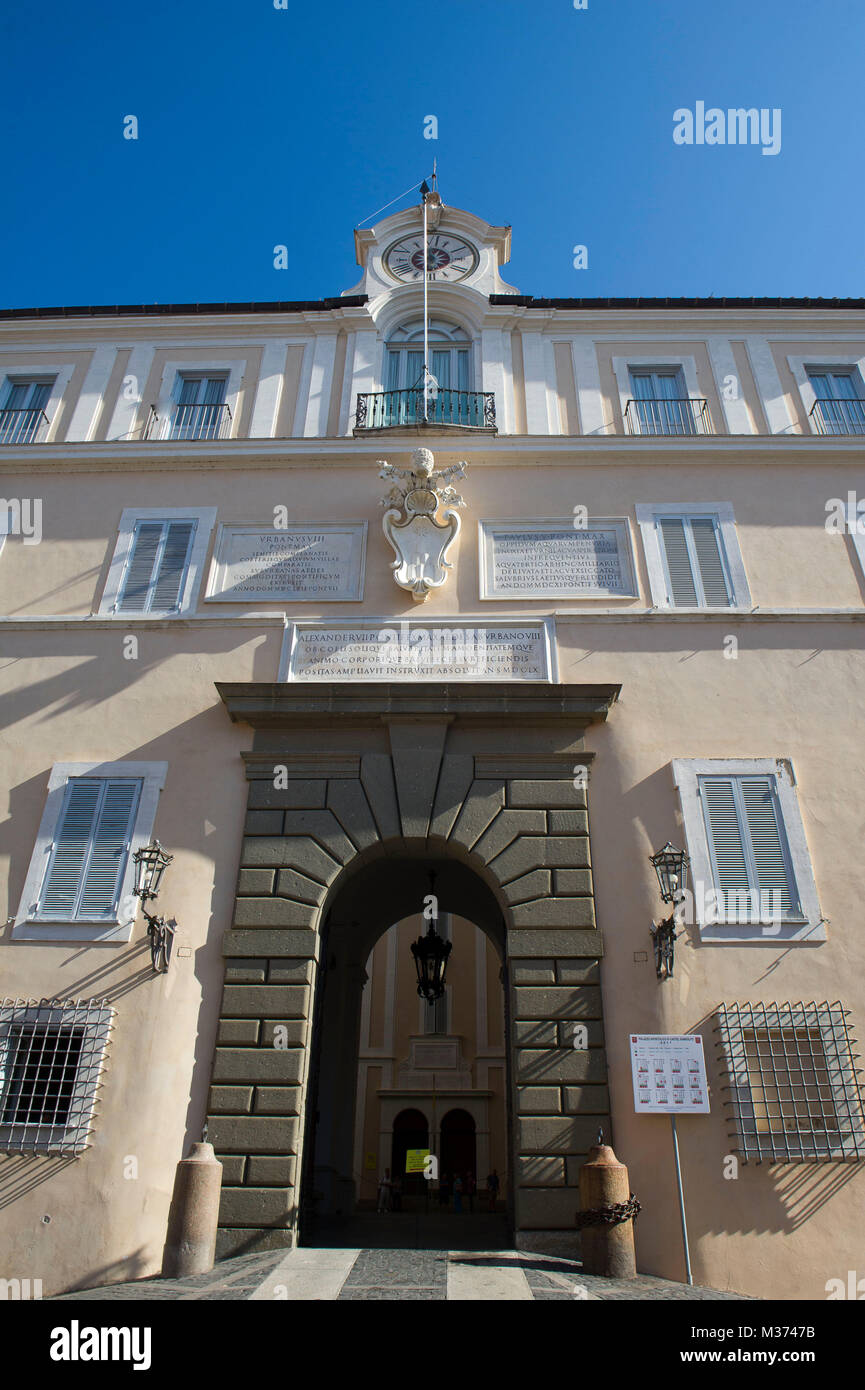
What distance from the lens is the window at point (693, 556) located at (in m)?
11.7

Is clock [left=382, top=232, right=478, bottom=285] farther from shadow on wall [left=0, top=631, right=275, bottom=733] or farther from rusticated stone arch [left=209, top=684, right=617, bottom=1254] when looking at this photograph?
rusticated stone arch [left=209, top=684, right=617, bottom=1254]

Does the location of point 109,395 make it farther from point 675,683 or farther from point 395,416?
point 675,683

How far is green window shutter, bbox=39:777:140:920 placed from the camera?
9945 millimetres

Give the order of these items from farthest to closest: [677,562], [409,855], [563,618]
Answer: [677,562] < [563,618] < [409,855]

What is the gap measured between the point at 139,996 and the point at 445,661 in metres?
4.99

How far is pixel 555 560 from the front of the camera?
12.0 meters

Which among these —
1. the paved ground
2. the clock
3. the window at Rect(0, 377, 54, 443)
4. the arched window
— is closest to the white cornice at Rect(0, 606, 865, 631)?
the window at Rect(0, 377, 54, 443)

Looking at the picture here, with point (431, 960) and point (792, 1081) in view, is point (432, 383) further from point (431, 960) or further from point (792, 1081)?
point (792, 1081)

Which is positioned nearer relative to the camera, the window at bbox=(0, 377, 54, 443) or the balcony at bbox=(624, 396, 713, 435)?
the balcony at bbox=(624, 396, 713, 435)

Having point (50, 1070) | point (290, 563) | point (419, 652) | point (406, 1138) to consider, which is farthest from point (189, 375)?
point (406, 1138)

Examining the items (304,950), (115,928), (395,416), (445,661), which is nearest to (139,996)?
(115,928)

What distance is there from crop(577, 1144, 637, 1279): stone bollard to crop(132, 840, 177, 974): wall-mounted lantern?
4.56 meters

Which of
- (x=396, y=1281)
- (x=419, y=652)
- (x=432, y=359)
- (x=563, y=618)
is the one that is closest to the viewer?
(x=396, y=1281)

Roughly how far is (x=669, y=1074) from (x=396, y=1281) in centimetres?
328
